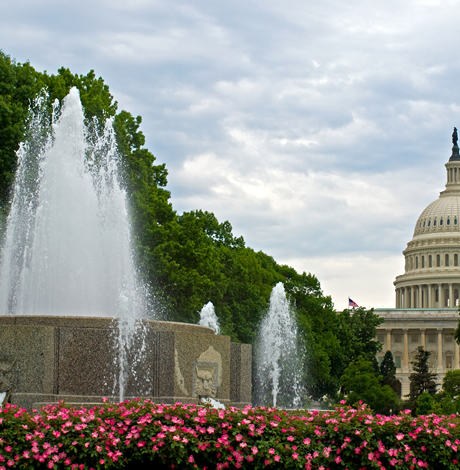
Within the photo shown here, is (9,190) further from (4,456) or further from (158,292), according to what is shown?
(4,456)

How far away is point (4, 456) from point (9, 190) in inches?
884

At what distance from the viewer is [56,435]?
417 inches

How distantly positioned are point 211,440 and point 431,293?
481 ft

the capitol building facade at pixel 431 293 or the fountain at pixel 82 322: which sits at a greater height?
the capitol building facade at pixel 431 293

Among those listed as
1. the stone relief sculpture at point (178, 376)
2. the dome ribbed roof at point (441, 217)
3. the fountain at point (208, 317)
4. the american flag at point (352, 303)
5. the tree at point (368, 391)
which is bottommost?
the tree at point (368, 391)

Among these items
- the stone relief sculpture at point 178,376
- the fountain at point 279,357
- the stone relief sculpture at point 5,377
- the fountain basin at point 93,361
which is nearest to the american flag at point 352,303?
the fountain at point 279,357

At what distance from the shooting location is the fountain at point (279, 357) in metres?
46.8

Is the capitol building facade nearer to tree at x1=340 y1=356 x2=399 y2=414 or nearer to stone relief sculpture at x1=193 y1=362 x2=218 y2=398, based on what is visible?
tree at x1=340 y1=356 x2=399 y2=414

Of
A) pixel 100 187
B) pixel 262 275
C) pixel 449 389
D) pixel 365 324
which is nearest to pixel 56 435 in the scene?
pixel 100 187

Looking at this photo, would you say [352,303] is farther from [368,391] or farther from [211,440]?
[211,440]

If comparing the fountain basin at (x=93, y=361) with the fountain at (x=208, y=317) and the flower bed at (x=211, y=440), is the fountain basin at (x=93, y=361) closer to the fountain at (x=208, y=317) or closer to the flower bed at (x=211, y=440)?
the flower bed at (x=211, y=440)

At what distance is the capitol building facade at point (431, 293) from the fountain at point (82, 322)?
375 feet

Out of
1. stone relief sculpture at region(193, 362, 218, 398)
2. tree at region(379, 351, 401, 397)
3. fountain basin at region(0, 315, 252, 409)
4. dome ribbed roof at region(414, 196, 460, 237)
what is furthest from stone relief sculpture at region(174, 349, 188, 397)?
dome ribbed roof at region(414, 196, 460, 237)

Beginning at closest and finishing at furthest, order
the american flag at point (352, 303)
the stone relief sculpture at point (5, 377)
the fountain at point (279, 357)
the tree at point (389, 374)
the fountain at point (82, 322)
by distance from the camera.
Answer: the stone relief sculpture at point (5, 377), the fountain at point (82, 322), the fountain at point (279, 357), the tree at point (389, 374), the american flag at point (352, 303)
